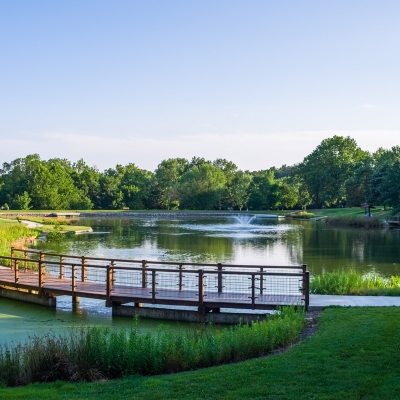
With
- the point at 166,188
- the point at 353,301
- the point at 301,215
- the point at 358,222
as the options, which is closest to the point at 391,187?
the point at 358,222

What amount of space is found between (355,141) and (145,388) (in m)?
114

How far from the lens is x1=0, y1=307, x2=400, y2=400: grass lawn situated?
23.2ft

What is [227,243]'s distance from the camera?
1665 inches

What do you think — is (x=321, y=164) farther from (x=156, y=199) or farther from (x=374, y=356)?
(x=374, y=356)

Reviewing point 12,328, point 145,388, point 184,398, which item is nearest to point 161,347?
point 145,388

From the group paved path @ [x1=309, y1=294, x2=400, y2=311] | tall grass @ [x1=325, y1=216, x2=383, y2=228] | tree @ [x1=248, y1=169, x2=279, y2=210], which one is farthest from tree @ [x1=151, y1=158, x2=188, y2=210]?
paved path @ [x1=309, y1=294, x2=400, y2=311]

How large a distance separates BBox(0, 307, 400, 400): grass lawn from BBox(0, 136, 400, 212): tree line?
8587cm

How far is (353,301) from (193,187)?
9857cm

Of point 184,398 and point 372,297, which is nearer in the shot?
point 184,398

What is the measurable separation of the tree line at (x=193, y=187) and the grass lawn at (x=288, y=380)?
282 ft

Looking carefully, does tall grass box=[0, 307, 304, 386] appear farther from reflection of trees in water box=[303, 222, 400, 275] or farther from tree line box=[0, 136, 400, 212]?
tree line box=[0, 136, 400, 212]

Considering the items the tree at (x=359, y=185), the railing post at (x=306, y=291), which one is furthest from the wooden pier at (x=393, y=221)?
the railing post at (x=306, y=291)

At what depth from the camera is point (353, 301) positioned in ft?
46.7

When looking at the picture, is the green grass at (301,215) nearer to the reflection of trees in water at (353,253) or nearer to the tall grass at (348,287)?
the reflection of trees in water at (353,253)
